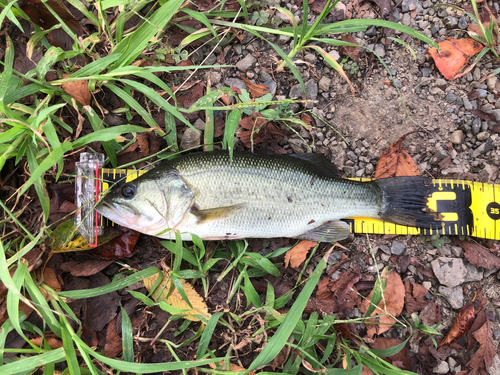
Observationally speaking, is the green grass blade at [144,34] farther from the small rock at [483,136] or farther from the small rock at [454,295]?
the small rock at [454,295]

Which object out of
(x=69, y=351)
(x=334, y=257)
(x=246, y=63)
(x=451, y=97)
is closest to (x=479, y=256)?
(x=334, y=257)

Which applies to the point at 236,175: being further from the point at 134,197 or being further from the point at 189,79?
the point at 189,79

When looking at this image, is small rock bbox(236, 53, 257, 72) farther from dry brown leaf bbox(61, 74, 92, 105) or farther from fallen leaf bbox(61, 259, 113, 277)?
fallen leaf bbox(61, 259, 113, 277)

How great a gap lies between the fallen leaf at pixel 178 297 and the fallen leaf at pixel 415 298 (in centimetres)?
208

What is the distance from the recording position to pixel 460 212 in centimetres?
353

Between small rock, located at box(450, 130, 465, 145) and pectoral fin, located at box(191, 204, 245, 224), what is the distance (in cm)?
251

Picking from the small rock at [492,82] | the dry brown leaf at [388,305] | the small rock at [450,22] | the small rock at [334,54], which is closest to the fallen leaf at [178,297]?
the dry brown leaf at [388,305]

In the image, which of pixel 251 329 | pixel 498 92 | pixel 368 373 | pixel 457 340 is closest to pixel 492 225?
pixel 457 340

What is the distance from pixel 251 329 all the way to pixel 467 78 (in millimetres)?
3656

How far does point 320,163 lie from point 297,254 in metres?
0.99

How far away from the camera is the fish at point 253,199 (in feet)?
10.3

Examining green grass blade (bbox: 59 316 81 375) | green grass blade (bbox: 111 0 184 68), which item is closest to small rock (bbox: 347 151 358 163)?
green grass blade (bbox: 111 0 184 68)

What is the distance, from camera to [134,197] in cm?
312

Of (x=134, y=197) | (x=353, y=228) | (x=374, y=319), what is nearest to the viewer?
(x=134, y=197)
